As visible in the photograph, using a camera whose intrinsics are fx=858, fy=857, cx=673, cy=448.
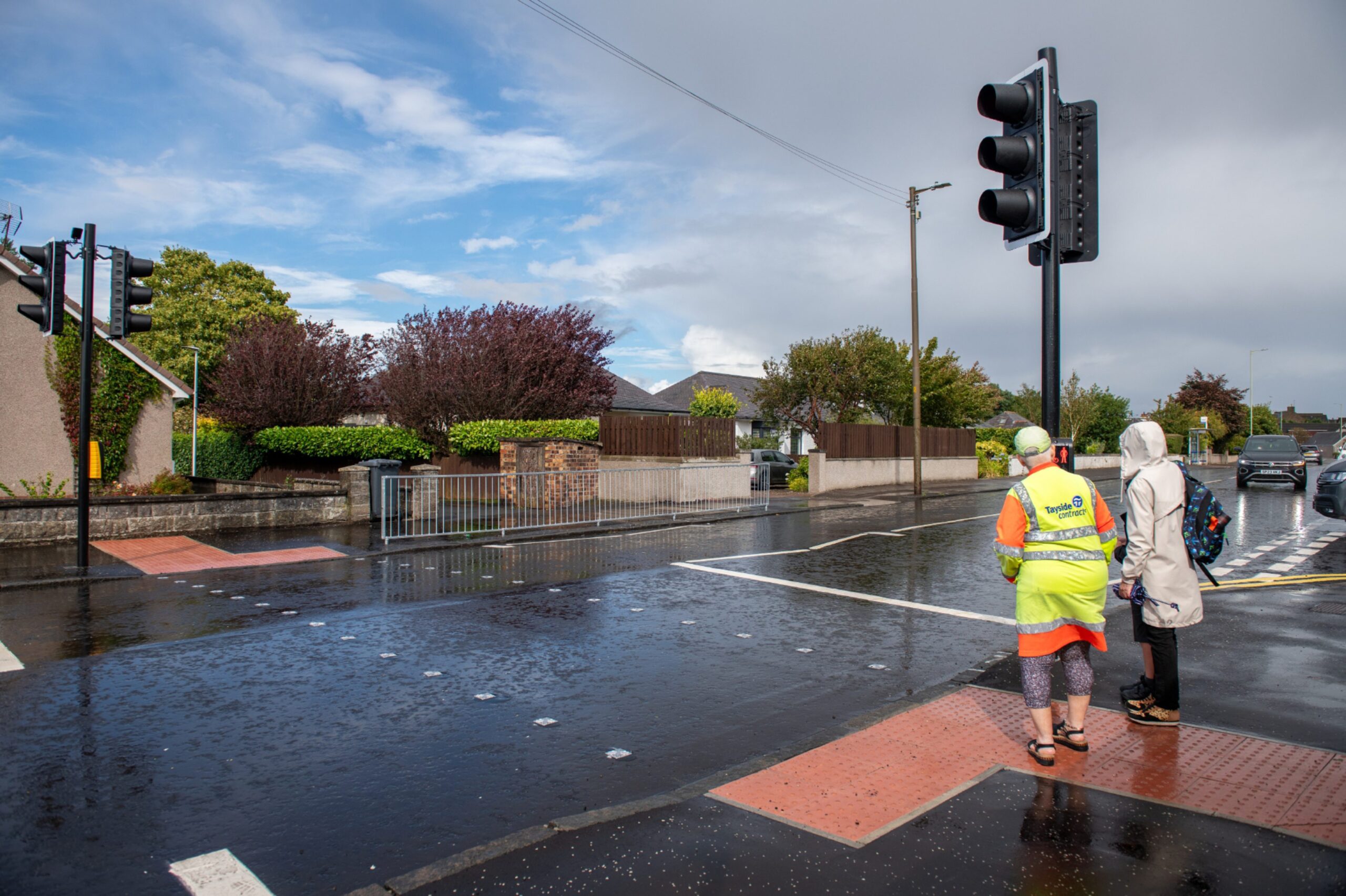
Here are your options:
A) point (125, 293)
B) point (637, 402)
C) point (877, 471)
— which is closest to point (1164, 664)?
point (125, 293)

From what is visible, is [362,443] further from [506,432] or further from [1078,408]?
[1078,408]

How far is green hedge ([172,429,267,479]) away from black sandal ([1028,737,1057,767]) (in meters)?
29.0

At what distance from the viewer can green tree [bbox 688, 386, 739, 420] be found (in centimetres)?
3012

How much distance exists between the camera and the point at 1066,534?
13.9 feet

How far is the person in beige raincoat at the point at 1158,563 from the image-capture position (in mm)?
4664

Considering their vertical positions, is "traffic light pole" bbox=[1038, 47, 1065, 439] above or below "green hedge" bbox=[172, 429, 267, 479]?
above

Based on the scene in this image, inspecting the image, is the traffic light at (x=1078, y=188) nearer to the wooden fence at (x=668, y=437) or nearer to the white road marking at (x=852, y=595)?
the white road marking at (x=852, y=595)

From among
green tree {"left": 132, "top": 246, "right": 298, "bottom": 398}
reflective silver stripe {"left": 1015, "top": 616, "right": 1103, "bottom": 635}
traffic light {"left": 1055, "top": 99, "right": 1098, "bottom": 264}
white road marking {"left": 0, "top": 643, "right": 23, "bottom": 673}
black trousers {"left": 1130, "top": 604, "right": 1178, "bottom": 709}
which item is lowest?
white road marking {"left": 0, "top": 643, "right": 23, "bottom": 673}

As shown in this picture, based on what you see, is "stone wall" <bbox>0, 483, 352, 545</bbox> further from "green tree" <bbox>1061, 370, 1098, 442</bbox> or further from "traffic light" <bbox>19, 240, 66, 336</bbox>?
"green tree" <bbox>1061, 370, 1098, 442</bbox>

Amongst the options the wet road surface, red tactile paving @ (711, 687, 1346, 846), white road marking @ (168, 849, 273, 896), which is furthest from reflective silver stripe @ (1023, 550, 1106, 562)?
white road marking @ (168, 849, 273, 896)

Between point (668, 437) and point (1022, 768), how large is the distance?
58.3 ft

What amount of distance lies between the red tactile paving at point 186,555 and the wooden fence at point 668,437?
1022cm

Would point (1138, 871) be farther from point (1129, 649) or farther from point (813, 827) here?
point (1129, 649)

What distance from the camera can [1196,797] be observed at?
378 cm
